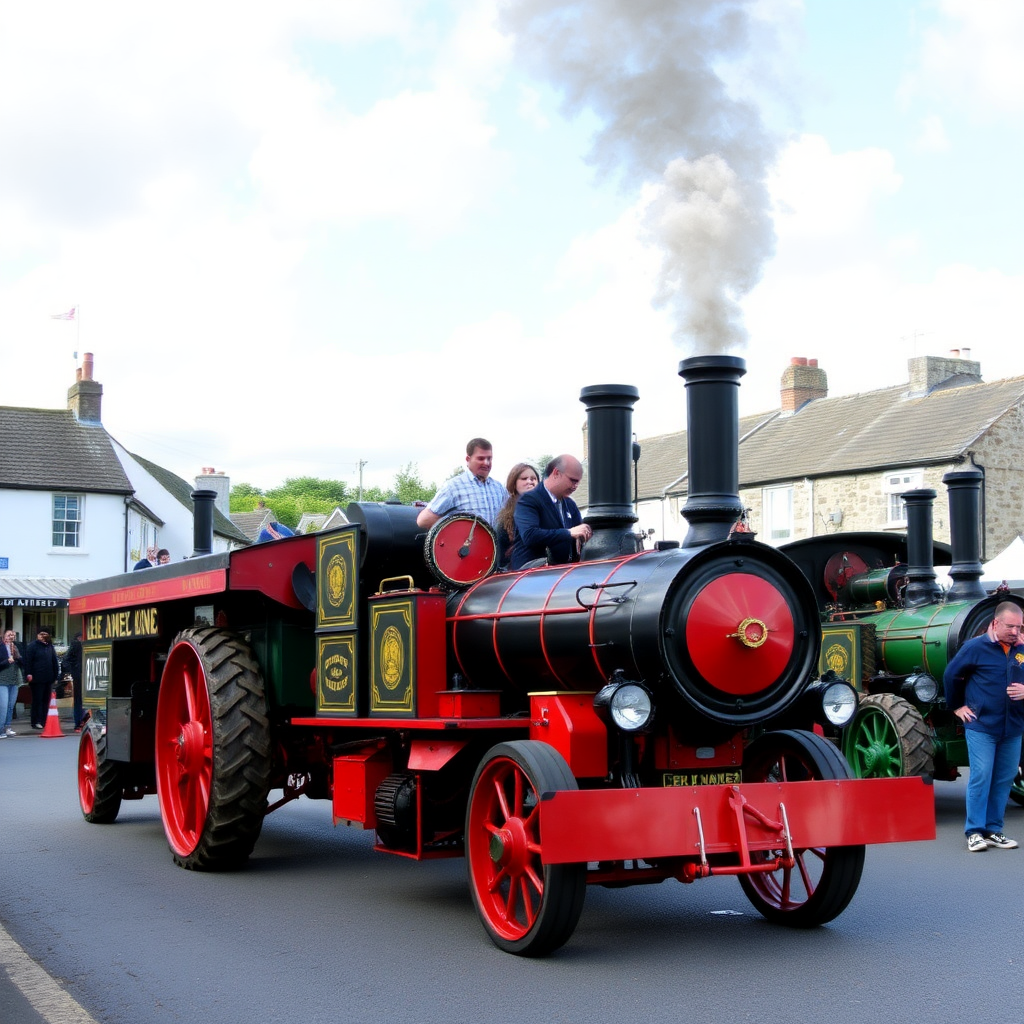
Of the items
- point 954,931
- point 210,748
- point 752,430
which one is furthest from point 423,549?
point 752,430

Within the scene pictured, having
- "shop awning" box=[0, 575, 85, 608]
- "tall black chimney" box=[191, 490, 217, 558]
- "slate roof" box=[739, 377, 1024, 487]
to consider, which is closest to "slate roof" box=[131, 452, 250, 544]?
"shop awning" box=[0, 575, 85, 608]

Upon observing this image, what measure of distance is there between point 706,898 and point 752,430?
91.8ft

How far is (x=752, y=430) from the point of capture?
33375 mm

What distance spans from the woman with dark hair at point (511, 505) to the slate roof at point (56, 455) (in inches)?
982

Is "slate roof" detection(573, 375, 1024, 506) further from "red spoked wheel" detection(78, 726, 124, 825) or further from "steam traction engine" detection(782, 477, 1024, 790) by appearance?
"red spoked wheel" detection(78, 726, 124, 825)

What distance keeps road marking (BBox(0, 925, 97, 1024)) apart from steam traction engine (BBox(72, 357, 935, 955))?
1525 mm

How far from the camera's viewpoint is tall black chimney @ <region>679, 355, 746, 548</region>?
17.6ft

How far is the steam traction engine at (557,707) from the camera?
4801 mm

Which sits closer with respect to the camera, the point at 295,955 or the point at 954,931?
the point at 295,955

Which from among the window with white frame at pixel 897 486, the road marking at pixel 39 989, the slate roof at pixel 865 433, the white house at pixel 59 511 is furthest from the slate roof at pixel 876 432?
the road marking at pixel 39 989

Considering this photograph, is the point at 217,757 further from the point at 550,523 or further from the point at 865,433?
the point at 865,433

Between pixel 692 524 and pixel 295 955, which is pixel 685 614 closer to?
pixel 692 524

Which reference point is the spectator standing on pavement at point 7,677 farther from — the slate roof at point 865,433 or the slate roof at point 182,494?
the slate roof at point 182,494

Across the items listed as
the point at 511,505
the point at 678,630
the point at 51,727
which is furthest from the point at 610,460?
the point at 51,727
